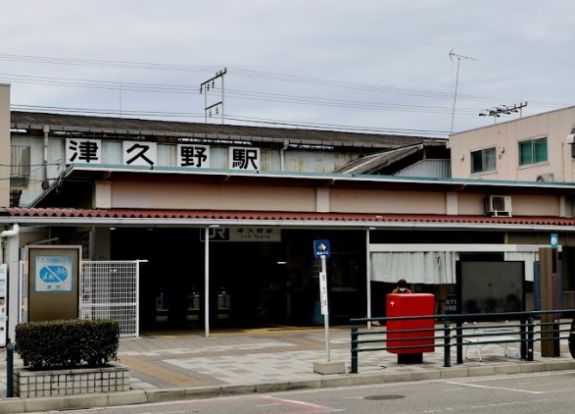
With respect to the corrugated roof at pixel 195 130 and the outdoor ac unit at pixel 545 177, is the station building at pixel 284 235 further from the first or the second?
the corrugated roof at pixel 195 130

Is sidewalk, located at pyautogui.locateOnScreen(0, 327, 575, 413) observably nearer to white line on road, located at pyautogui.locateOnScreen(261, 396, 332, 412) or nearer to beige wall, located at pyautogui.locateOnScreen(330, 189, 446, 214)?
white line on road, located at pyautogui.locateOnScreen(261, 396, 332, 412)

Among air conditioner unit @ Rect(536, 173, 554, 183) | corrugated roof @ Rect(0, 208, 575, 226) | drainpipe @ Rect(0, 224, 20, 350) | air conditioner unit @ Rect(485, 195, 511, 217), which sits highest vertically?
air conditioner unit @ Rect(536, 173, 554, 183)

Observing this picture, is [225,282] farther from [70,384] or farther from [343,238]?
[70,384]

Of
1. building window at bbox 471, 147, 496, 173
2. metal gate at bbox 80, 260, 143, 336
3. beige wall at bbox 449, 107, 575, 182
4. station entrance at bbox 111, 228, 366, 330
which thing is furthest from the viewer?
building window at bbox 471, 147, 496, 173

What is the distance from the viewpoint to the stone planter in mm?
13039

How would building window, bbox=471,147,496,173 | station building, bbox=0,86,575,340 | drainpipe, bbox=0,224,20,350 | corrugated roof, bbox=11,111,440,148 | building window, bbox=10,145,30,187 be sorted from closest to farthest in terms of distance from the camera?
1. drainpipe, bbox=0,224,20,350
2. station building, bbox=0,86,575,340
3. building window, bbox=10,145,30,187
4. building window, bbox=471,147,496,173
5. corrugated roof, bbox=11,111,440,148

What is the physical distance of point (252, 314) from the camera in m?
29.5

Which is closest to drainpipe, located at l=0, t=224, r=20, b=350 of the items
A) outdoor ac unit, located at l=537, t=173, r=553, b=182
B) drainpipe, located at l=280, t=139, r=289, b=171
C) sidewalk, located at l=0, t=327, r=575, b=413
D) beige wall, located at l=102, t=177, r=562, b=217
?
sidewalk, located at l=0, t=327, r=575, b=413

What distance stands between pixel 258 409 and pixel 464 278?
11.0 metres

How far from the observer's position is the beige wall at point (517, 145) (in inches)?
1433

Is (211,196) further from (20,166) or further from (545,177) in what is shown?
(545,177)

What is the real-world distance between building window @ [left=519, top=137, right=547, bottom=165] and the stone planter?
1099 inches

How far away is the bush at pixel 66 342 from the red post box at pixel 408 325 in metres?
5.51

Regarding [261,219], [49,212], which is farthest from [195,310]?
[49,212]
